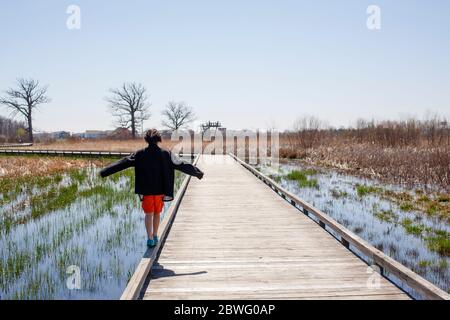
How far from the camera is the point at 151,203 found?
5047mm

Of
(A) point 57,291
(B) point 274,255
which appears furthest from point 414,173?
(A) point 57,291

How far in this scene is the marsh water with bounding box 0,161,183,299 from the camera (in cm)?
571

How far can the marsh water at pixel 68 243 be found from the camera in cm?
571

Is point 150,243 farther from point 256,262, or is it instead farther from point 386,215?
point 386,215

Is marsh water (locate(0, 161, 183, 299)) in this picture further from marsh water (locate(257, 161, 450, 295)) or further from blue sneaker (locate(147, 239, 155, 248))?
marsh water (locate(257, 161, 450, 295))

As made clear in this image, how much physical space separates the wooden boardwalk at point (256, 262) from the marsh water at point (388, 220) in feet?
4.87

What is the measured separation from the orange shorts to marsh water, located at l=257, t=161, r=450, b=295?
172 inches

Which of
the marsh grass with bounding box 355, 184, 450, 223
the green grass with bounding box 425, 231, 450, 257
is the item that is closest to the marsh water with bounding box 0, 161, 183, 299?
the green grass with bounding box 425, 231, 450, 257

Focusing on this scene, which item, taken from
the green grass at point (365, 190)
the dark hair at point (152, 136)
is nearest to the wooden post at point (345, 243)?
the dark hair at point (152, 136)

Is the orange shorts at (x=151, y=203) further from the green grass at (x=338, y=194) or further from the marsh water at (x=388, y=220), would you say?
the green grass at (x=338, y=194)

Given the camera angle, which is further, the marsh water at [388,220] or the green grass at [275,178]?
the green grass at [275,178]

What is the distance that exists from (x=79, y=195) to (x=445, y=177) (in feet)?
45.2

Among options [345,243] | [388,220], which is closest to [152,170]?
[345,243]

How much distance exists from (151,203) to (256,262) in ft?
5.74
